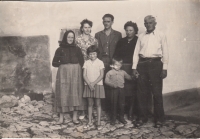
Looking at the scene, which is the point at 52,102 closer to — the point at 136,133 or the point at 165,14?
the point at 136,133

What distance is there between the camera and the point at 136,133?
2721 mm

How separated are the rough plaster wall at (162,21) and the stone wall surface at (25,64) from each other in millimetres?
158

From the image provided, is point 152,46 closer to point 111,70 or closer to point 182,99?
point 111,70

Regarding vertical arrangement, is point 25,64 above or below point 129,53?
→ below

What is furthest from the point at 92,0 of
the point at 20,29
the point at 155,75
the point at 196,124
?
the point at 196,124

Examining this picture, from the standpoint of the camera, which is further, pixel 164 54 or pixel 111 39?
pixel 111 39

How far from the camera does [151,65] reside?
2.71 meters

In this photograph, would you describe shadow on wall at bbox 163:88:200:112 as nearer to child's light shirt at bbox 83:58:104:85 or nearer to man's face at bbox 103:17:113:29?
child's light shirt at bbox 83:58:104:85

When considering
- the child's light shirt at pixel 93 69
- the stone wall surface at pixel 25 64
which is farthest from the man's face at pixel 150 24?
the stone wall surface at pixel 25 64

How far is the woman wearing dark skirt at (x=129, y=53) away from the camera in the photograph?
278cm

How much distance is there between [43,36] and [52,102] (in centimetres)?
87

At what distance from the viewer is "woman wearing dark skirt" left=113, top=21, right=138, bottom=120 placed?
2783 mm

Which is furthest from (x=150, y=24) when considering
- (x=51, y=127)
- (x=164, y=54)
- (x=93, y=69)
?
(x=51, y=127)

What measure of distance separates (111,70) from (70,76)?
52cm
